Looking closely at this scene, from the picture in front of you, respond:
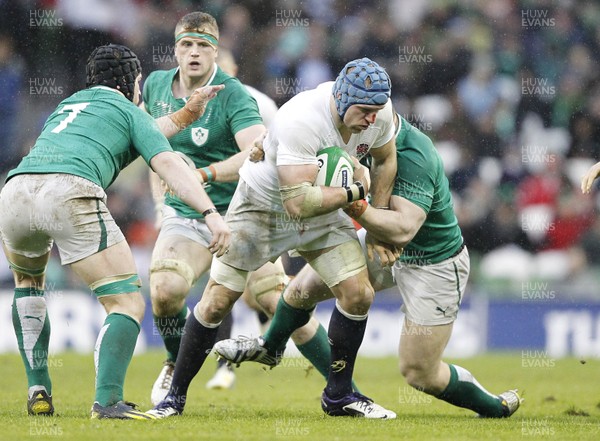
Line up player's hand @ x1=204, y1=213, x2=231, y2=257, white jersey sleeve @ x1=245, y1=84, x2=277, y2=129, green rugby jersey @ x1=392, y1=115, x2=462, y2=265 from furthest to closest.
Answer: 1. white jersey sleeve @ x1=245, y1=84, x2=277, y2=129
2. green rugby jersey @ x1=392, y1=115, x2=462, y2=265
3. player's hand @ x1=204, y1=213, x2=231, y2=257

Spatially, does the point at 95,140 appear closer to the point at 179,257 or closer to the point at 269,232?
the point at 269,232

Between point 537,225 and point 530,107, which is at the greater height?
point 530,107

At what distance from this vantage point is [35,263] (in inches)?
235

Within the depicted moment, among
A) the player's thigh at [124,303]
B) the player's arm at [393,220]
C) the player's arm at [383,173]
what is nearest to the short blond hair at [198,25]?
the player's arm at [383,173]

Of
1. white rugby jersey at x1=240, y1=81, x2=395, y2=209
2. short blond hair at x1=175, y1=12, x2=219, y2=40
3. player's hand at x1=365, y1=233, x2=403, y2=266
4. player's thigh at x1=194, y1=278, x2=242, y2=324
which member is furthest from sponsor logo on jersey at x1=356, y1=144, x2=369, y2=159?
short blond hair at x1=175, y1=12, x2=219, y2=40

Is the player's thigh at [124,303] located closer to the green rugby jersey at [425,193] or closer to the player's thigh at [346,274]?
the player's thigh at [346,274]

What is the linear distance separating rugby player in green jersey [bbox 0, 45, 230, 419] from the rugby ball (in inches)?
26.4

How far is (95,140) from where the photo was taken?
5.71 metres

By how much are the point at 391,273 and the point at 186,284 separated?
142 cm

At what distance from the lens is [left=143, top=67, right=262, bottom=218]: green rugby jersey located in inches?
292

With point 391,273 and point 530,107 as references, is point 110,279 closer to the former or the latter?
point 391,273

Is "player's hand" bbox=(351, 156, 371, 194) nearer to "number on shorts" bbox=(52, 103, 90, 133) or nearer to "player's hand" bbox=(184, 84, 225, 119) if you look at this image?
"player's hand" bbox=(184, 84, 225, 119)

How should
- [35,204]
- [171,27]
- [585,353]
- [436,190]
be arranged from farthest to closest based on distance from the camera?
[171,27], [585,353], [436,190], [35,204]

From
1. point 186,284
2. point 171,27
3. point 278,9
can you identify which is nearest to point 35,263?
point 186,284
